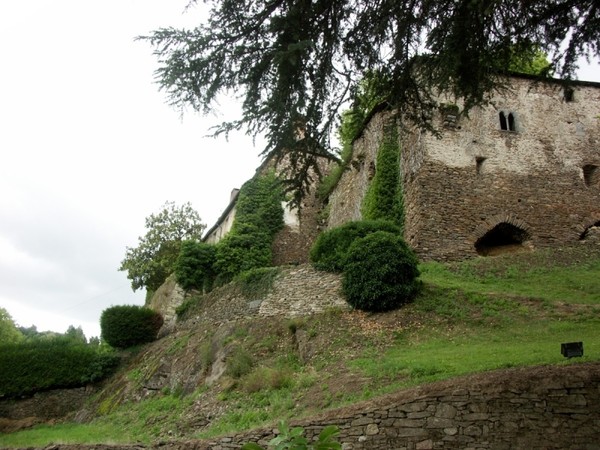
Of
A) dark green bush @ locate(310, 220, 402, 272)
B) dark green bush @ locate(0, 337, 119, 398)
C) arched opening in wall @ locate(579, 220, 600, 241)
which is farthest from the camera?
dark green bush @ locate(0, 337, 119, 398)

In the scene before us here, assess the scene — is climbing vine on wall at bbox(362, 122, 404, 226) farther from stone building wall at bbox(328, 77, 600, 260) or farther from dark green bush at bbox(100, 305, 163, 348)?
dark green bush at bbox(100, 305, 163, 348)

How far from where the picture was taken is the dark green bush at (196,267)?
24.2m

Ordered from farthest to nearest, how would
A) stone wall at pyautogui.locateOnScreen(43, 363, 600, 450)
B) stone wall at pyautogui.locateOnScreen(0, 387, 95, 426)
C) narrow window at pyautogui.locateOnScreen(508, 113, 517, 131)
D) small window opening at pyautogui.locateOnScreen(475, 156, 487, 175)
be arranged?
stone wall at pyautogui.locateOnScreen(0, 387, 95, 426), narrow window at pyautogui.locateOnScreen(508, 113, 517, 131), small window opening at pyautogui.locateOnScreen(475, 156, 487, 175), stone wall at pyautogui.locateOnScreen(43, 363, 600, 450)

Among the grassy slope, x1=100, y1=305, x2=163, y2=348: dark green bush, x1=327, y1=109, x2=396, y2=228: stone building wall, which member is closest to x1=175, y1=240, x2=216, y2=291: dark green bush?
x1=100, y1=305, x2=163, y2=348: dark green bush

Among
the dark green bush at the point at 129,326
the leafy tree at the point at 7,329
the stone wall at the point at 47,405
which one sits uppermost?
the leafy tree at the point at 7,329

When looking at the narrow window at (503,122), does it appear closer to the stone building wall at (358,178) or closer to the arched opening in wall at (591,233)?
the stone building wall at (358,178)

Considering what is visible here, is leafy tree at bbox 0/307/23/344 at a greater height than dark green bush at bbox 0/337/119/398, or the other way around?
leafy tree at bbox 0/307/23/344

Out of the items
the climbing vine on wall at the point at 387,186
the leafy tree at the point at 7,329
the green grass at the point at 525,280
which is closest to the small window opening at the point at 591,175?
the green grass at the point at 525,280

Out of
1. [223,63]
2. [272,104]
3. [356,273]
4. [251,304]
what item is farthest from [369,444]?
[251,304]

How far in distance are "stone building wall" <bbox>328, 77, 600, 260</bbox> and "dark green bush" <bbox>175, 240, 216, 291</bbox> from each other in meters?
9.47

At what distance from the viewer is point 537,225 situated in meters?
19.3

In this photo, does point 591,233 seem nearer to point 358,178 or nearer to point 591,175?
point 591,175

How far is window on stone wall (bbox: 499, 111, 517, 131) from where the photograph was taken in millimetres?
20875

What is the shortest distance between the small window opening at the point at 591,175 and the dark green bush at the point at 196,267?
1563 cm
